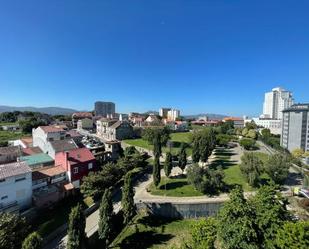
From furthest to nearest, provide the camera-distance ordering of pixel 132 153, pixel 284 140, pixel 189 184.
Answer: pixel 284 140
pixel 132 153
pixel 189 184

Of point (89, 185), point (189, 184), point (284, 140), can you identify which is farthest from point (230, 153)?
point (89, 185)

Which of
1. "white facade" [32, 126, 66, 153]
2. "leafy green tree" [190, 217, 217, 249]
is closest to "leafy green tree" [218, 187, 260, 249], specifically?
"leafy green tree" [190, 217, 217, 249]

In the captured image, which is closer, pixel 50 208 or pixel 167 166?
pixel 50 208

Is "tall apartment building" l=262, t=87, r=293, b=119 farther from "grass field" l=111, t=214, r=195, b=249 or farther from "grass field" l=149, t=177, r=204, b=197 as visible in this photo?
"grass field" l=111, t=214, r=195, b=249

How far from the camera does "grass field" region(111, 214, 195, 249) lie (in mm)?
23445

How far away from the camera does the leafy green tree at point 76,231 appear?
61.3 ft

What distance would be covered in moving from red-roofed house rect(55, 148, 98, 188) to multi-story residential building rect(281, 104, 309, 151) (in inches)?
2704

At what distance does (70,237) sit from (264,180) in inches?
1380

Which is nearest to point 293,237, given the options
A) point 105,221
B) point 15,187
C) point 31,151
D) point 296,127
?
point 105,221

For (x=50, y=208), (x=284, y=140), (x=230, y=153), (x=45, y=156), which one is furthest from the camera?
(x=284, y=140)

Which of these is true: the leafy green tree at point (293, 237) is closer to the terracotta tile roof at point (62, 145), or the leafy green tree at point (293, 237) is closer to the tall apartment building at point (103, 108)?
the terracotta tile roof at point (62, 145)

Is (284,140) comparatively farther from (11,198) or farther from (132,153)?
(11,198)

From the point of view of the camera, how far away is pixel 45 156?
39438 millimetres

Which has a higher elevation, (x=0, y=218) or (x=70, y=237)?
(x=0, y=218)
